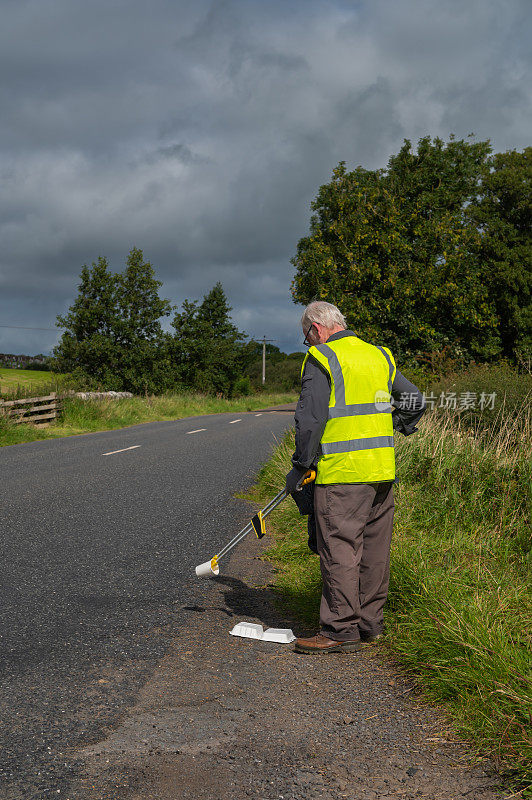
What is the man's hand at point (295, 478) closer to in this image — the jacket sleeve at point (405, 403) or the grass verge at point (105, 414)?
the jacket sleeve at point (405, 403)

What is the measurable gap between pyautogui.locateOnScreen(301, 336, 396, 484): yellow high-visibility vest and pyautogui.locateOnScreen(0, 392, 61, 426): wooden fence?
16.1m

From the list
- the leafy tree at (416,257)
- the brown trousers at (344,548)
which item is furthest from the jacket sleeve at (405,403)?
the leafy tree at (416,257)

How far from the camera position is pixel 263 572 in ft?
18.2

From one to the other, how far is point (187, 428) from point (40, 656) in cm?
1744

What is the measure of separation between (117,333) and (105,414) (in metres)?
19.7

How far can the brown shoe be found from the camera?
3.71m

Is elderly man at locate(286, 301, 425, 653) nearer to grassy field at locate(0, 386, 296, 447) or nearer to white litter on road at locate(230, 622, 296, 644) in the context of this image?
white litter on road at locate(230, 622, 296, 644)

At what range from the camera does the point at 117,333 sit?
138 ft

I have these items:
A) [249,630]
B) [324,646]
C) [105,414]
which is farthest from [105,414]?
[324,646]

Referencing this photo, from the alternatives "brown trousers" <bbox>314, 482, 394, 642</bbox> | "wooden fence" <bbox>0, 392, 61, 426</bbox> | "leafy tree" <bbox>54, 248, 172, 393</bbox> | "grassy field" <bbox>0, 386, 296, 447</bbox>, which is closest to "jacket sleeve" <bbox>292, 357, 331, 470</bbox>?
"brown trousers" <bbox>314, 482, 394, 642</bbox>

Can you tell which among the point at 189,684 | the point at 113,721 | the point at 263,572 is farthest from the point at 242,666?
the point at 263,572

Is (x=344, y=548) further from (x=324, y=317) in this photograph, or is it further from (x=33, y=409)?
(x=33, y=409)

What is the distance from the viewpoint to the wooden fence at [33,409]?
18.6m

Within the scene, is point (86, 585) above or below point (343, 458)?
below
